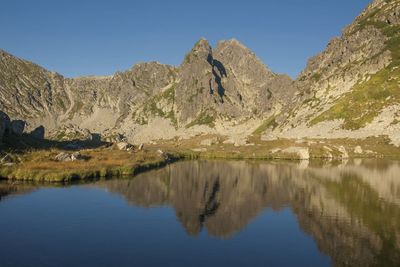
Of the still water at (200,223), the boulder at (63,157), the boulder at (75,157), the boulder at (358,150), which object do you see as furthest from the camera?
the boulder at (358,150)

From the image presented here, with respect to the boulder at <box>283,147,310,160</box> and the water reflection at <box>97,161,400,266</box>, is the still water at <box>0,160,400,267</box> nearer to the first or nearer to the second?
the water reflection at <box>97,161,400,266</box>

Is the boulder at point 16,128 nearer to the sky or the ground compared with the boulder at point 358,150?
nearer to the sky

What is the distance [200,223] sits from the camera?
59.4 meters

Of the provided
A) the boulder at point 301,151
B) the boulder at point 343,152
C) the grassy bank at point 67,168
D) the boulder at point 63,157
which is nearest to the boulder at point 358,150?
the boulder at point 343,152

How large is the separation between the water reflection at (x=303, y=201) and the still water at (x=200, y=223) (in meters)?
0.19

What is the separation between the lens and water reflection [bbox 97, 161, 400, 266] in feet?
163

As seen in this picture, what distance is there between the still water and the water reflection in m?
0.19

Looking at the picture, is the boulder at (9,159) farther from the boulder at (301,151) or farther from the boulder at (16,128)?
the boulder at (301,151)

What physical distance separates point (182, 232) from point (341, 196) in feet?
133

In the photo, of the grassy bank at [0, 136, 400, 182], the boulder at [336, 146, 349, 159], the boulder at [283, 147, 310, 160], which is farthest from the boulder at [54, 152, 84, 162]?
the boulder at [336, 146, 349, 159]

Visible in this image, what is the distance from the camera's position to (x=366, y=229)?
180 ft

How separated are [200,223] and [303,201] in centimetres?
2596

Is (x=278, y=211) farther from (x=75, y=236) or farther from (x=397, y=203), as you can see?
(x=75, y=236)

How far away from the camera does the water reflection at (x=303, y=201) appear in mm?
49562
